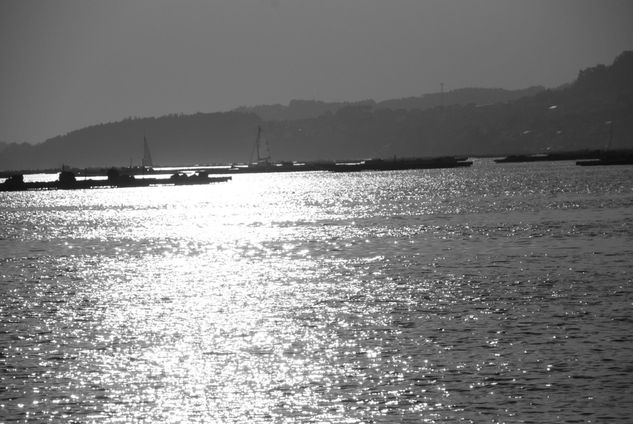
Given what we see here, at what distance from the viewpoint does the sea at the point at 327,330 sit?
78.8 feet

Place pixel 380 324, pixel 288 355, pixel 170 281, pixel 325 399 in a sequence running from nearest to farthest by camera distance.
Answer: pixel 325 399 → pixel 288 355 → pixel 380 324 → pixel 170 281

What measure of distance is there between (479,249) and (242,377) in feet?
125

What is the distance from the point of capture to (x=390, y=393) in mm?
24781

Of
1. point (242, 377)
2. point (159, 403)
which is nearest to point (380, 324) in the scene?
point (242, 377)

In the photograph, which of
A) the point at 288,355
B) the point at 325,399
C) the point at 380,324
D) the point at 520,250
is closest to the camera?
the point at 325,399

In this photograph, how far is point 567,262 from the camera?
52719 mm

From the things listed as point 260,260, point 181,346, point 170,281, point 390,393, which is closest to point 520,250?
point 260,260

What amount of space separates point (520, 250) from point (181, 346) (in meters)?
33.7

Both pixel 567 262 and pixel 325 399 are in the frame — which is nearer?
pixel 325 399

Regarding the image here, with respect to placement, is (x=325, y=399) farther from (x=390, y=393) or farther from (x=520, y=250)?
(x=520, y=250)

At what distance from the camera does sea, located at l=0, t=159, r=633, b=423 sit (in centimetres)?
2402

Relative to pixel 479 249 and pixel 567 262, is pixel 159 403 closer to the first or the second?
pixel 567 262

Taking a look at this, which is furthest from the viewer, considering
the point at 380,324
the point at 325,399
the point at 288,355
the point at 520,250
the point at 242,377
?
the point at 520,250

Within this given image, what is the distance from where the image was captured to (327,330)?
33.8 metres
